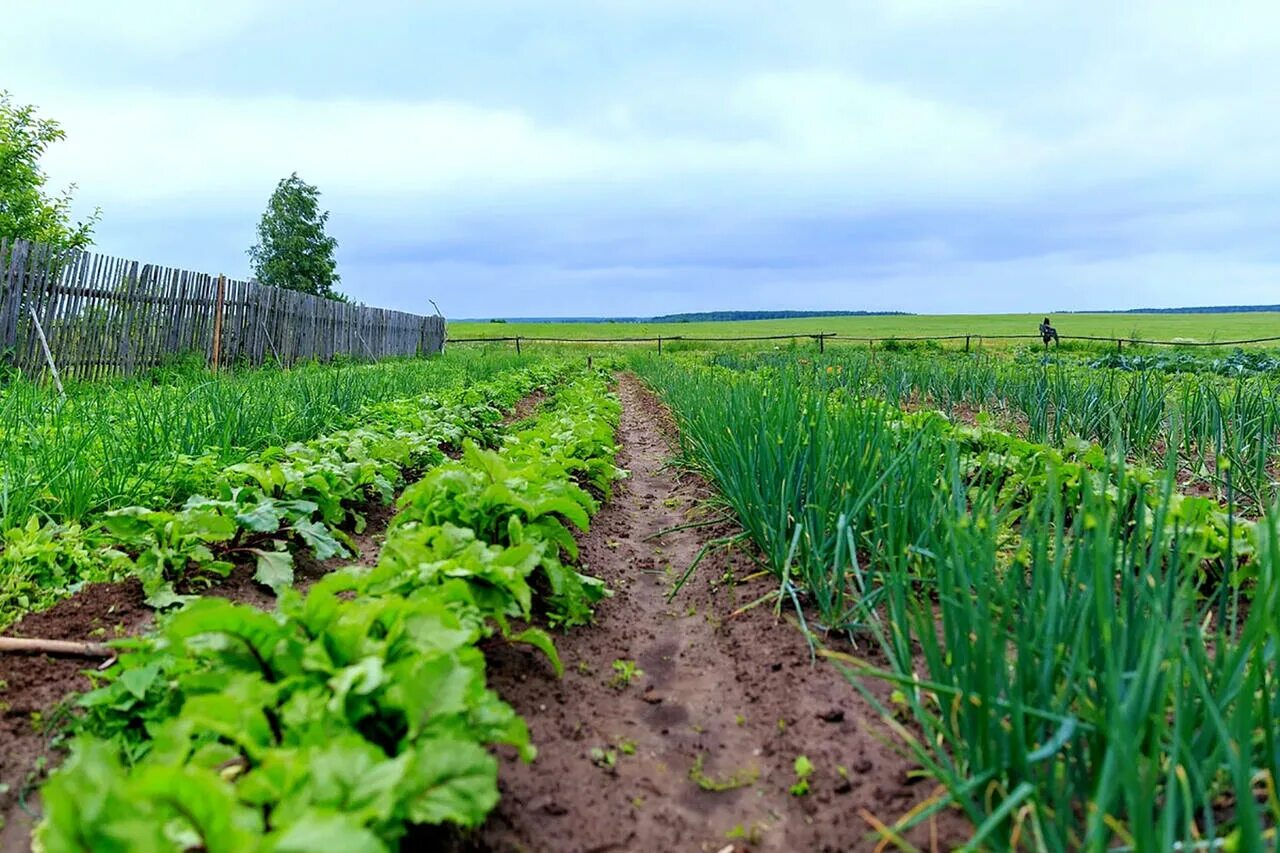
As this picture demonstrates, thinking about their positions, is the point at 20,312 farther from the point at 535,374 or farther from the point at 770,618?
the point at 770,618

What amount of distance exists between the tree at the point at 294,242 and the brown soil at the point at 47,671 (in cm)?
3507

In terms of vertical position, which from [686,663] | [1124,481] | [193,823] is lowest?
[686,663]

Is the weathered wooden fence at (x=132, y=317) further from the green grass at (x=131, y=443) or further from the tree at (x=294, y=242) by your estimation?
the tree at (x=294, y=242)

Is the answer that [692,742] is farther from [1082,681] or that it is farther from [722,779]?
[1082,681]

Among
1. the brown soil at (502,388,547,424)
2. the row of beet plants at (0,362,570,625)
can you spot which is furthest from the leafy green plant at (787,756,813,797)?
the brown soil at (502,388,547,424)

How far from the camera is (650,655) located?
238 centimetres

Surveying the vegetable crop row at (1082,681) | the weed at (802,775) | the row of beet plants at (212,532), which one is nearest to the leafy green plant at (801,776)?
the weed at (802,775)

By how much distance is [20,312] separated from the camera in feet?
24.9

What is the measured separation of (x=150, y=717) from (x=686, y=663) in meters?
1.35

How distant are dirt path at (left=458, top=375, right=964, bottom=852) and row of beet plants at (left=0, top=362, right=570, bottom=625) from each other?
44.9 inches

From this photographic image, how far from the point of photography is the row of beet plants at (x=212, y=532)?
8.25 ft

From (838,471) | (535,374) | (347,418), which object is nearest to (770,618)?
(838,471)

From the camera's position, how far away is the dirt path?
1.49 metres

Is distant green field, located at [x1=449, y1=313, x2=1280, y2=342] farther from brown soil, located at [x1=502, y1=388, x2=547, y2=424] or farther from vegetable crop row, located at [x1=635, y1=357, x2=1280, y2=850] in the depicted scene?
vegetable crop row, located at [x1=635, y1=357, x2=1280, y2=850]
